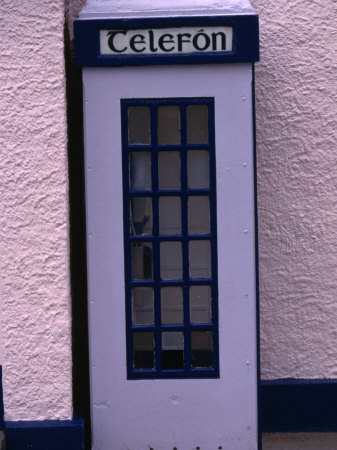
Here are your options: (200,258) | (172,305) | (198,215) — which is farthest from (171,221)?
(172,305)

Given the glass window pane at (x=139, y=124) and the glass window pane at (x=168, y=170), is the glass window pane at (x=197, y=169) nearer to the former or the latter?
the glass window pane at (x=168, y=170)

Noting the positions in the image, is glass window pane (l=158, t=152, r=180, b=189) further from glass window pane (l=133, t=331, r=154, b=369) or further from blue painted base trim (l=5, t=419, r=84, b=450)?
blue painted base trim (l=5, t=419, r=84, b=450)

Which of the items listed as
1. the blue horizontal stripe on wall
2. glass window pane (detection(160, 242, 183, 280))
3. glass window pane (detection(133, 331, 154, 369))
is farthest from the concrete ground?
glass window pane (detection(160, 242, 183, 280))

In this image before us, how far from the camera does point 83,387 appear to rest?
4359 mm

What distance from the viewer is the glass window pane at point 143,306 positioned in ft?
13.1

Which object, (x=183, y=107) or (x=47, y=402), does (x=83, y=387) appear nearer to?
(x=47, y=402)

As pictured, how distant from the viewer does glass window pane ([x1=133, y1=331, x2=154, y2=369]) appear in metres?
4.00

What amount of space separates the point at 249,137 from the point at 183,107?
1.24ft

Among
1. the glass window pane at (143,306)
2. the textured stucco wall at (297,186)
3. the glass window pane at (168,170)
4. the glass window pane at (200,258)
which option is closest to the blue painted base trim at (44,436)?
the glass window pane at (143,306)

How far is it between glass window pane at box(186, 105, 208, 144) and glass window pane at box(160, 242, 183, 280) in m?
0.57

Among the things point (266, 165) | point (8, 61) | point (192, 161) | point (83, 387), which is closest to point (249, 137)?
point (192, 161)

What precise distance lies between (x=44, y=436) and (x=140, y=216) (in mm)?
1272

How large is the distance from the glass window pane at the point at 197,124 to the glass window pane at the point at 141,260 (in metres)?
0.61

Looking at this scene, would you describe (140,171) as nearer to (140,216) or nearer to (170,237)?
(140,216)
